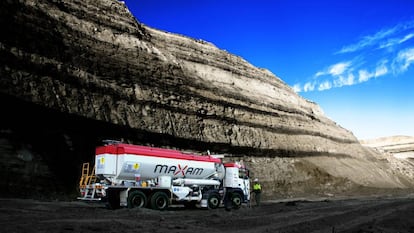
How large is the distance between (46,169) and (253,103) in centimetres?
2874

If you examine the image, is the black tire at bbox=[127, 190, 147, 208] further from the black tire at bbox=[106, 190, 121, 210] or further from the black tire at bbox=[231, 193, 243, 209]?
the black tire at bbox=[231, 193, 243, 209]

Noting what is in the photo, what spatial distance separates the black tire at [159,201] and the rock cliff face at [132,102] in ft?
22.3

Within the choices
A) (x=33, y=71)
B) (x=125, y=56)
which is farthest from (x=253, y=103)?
(x=33, y=71)

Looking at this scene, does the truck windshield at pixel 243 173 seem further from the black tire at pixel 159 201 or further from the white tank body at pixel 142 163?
the black tire at pixel 159 201

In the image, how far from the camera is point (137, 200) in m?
18.4

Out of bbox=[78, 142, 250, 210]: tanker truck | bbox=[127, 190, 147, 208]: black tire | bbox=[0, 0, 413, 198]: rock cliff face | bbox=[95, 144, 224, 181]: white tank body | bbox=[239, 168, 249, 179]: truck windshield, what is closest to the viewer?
bbox=[127, 190, 147, 208]: black tire

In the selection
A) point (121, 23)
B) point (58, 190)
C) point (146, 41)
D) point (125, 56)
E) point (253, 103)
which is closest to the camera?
point (58, 190)

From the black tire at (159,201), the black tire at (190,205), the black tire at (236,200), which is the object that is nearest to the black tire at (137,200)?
the black tire at (159,201)

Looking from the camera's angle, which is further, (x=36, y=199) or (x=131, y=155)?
(x=36, y=199)

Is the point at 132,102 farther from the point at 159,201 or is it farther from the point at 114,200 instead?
the point at 114,200

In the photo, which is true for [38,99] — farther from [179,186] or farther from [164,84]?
[164,84]

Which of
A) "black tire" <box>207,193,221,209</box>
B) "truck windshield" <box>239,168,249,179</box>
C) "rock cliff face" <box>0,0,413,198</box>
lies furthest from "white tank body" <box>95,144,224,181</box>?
"rock cliff face" <box>0,0,413,198</box>

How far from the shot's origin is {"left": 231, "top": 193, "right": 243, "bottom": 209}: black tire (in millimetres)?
22531

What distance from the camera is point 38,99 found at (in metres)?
22.7
